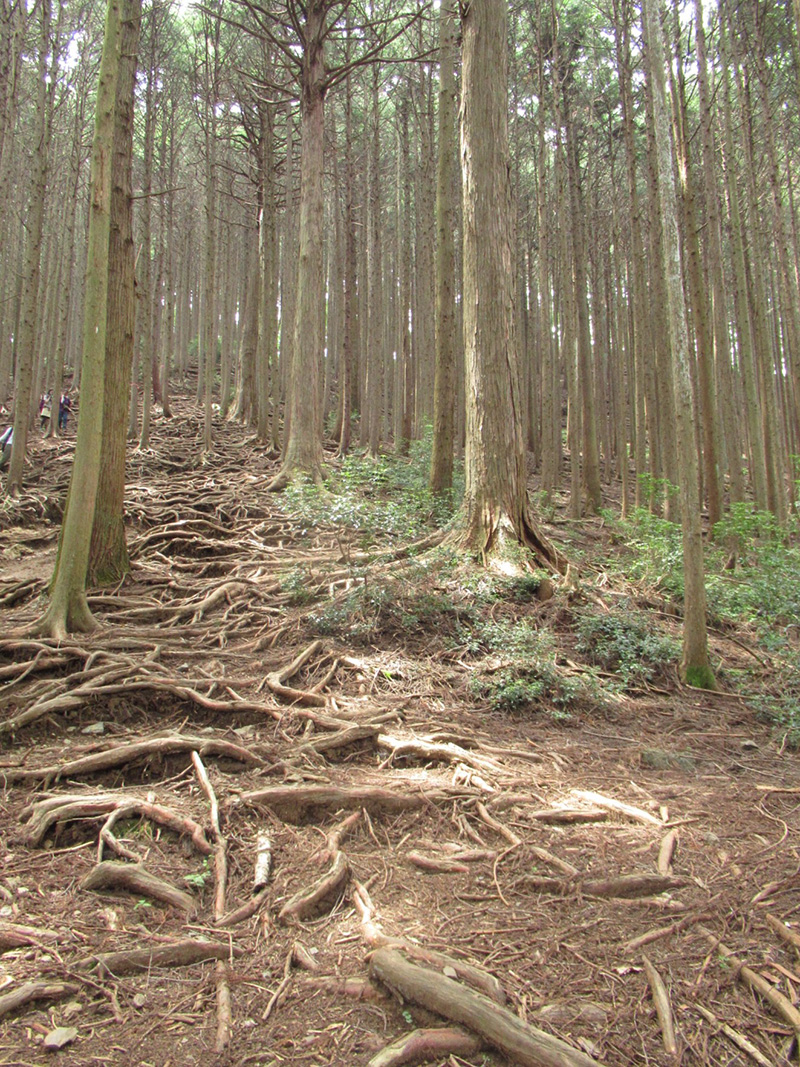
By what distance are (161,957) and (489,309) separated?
250 inches

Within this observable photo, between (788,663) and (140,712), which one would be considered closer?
(140,712)

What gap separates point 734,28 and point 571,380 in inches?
298

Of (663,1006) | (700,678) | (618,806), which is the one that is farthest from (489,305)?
(663,1006)

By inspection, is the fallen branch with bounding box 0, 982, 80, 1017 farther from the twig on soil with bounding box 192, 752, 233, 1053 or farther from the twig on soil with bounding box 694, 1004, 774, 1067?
the twig on soil with bounding box 694, 1004, 774, 1067

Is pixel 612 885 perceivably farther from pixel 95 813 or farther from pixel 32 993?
pixel 95 813

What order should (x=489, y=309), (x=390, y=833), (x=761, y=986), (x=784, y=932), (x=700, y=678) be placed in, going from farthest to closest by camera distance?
1. (x=489, y=309)
2. (x=700, y=678)
3. (x=390, y=833)
4. (x=784, y=932)
5. (x=761, y=986)

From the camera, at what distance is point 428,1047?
1805mm

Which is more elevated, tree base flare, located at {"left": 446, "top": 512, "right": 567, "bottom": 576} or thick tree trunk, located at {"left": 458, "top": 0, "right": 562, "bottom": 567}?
thick tree trunk, located at {"left": 458, "top": 0, "right": 562, "bottom": 567}

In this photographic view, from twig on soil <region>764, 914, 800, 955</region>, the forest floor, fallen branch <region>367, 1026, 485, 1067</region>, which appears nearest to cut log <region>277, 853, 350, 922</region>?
the forest floor

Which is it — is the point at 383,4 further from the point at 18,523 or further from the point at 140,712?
the point at 140,712

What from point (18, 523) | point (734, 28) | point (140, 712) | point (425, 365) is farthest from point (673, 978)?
point (734, 28)

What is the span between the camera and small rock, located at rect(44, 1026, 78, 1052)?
1.74 meters

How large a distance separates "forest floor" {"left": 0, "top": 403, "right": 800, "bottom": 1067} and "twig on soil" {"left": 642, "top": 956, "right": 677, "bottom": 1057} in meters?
0.01

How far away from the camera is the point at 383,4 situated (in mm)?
16141
